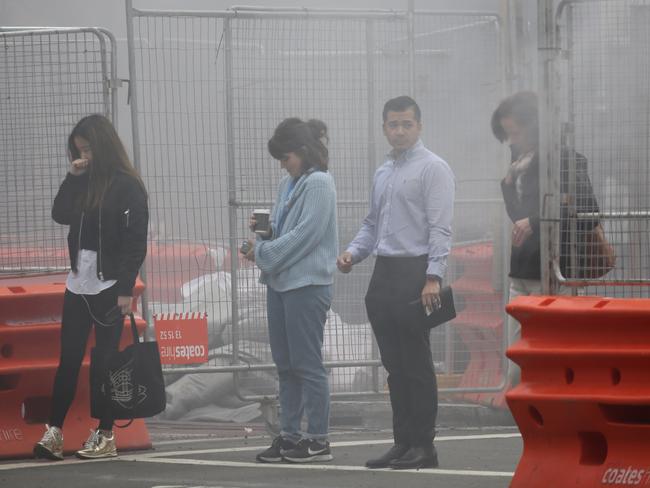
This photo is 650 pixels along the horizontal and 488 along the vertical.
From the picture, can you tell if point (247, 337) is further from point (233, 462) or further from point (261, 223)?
point (261, 223)

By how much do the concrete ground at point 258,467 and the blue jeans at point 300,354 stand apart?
246 mm

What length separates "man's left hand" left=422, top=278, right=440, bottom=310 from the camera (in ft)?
23.1

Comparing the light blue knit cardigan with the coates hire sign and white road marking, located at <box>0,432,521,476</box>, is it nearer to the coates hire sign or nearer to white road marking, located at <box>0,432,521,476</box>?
white road marking, located at <box>0,432,521,476</box>

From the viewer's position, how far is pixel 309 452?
25.0ft

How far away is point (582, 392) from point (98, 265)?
2940 millimetres

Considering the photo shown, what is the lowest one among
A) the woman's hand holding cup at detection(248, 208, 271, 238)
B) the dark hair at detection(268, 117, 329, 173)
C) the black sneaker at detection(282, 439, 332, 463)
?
the black sneaker at detection(282, 439, 332, 463)

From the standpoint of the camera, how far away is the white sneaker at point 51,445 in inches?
307

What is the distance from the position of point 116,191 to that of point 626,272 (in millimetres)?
2823

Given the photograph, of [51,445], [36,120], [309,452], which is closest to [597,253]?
[309,452]

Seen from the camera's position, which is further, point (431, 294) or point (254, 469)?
point (254, 469)

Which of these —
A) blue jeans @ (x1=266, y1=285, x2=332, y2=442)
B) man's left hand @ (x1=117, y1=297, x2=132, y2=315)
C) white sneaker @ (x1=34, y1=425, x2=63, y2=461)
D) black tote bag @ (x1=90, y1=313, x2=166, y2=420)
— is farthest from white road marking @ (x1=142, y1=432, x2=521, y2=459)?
man's left hand @ (x1=117, y1=297, x2=132, y2=315)

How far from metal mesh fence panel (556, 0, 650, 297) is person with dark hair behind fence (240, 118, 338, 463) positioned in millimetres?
1516

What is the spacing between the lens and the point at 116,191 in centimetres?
790

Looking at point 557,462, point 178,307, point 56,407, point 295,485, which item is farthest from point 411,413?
point 178,307
